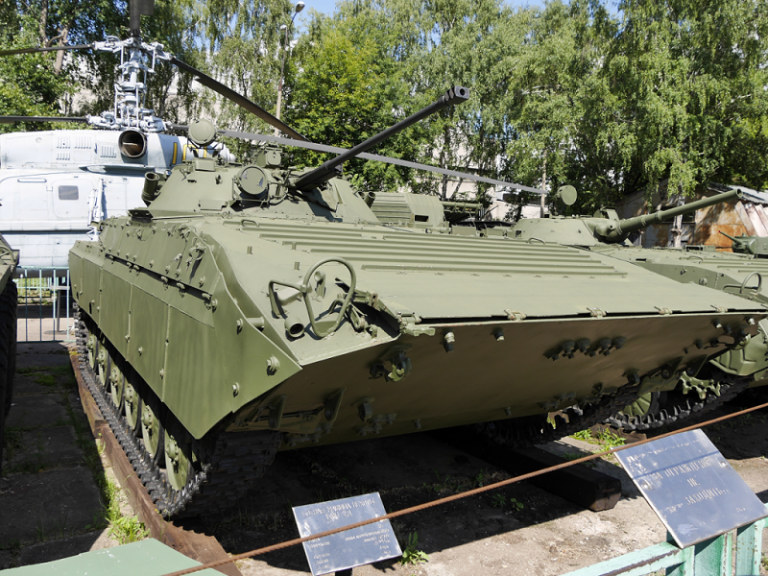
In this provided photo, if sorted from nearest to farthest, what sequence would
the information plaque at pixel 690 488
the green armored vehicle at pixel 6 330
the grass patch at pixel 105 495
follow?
1. the information plaque at pixel 690 488
2. the grass patch at pixel 105 495
3. the green armored vehicle at pixel 6 330

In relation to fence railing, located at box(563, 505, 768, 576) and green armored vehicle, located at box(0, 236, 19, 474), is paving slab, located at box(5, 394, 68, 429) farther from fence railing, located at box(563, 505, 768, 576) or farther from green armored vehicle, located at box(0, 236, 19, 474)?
fence railing, located at box(563, 505, 768, 576)

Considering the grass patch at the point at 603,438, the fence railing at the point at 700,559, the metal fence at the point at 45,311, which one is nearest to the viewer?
the fence railing at the point at 700,559

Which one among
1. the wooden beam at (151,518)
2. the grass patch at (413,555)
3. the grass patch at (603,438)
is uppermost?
the wooden beam at (151,518)

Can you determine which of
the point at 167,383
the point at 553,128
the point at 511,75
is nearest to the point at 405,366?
the point at 167,383

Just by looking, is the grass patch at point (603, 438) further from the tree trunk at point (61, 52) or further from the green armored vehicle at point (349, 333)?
the tree trunk at point (61, 52)

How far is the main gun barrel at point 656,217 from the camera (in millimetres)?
7355

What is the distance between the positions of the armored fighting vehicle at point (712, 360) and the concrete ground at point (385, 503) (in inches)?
30.2

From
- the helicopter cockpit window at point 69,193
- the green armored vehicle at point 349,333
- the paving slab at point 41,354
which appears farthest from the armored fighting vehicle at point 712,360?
the helicopter cockpit window at point 69,193

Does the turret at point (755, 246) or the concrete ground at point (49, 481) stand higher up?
the turret at point (755, 246)

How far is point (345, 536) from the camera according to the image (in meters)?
2.67

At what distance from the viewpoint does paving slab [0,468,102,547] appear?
4344 mm

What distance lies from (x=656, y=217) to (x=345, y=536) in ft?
24.4

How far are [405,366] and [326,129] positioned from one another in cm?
1729

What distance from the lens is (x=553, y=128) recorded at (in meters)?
21.5
